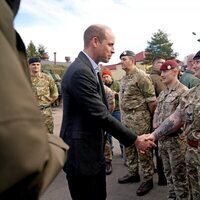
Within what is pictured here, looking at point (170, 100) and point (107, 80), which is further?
point (107, 80)

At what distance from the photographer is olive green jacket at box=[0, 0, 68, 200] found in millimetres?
611

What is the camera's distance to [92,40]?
2732mm

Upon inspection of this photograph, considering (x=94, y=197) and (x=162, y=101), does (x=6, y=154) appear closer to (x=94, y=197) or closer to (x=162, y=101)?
(x=94, y=197)

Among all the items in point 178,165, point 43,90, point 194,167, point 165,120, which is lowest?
point 178,165

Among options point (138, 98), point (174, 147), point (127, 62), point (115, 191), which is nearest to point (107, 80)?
point (127, 62)

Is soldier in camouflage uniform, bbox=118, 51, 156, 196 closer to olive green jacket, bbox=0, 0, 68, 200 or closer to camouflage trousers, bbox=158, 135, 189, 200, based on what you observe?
camouflage trousers, bbox=158, 135, 189, 200

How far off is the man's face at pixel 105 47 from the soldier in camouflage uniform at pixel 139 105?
1954mm

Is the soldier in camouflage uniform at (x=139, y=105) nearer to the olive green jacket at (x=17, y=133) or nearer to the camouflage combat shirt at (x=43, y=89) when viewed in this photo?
the camouflage combat shirt at (x=43, y=89)

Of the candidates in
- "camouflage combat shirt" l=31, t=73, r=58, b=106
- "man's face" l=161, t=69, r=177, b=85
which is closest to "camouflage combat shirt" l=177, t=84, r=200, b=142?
"man's face" l=161, t=69, r=177, b=85

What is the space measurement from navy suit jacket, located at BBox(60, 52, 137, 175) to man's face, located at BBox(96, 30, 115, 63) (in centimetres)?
26

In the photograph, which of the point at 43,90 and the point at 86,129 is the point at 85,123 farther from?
the point at 43,90

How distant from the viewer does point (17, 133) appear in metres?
0.62

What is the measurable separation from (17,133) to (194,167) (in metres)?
2.80

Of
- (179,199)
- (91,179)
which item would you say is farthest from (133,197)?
(91,179)
